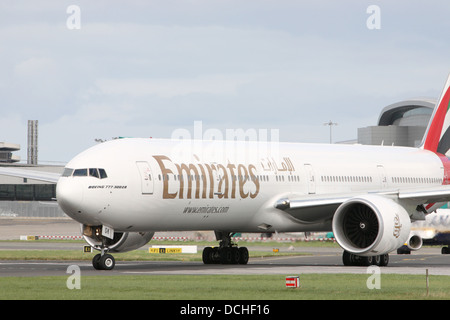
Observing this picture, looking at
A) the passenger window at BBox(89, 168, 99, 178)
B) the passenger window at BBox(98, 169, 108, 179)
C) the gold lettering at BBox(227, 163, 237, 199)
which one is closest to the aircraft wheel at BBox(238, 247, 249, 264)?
the gold lettering at BBox(227, 163, 237, 199)

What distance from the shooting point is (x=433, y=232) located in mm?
50281

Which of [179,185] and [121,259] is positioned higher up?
[179,185]

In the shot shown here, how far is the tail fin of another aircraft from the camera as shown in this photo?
1722 inches

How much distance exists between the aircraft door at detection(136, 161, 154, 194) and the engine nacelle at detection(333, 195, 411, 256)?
7.00m

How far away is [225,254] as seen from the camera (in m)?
35.3

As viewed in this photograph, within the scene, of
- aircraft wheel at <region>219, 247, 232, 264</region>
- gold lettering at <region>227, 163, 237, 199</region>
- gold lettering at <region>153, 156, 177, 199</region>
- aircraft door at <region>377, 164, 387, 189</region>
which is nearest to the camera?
gold lettering at <region>153, 156, 177, 199</region>

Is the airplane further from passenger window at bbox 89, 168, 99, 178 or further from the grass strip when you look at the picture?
the grass strip

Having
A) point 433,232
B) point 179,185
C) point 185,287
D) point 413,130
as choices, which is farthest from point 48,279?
point 413,130

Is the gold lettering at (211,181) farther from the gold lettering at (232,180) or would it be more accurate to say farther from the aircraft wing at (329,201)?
the aircraft wing at (329,201)

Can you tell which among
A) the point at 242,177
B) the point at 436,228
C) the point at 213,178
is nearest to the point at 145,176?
the point at 213,178
